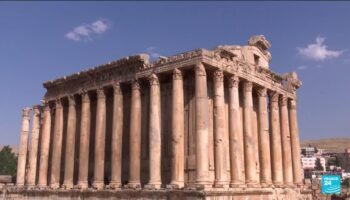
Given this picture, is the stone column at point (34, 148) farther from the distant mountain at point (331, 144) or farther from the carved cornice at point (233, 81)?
the distant mountain at point (331, 144)

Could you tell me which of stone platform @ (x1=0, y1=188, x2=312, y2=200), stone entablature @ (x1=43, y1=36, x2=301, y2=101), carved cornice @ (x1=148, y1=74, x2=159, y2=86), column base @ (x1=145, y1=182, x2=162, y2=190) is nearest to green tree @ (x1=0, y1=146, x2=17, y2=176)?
stone platform @ (x1=0, y1=188, x2=312, y2=200)

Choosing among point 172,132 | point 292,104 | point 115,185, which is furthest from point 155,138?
point 292,104

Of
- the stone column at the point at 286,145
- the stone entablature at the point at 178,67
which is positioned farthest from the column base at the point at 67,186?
the stone column at the point at 286,145

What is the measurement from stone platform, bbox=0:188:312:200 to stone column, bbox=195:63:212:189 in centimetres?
76

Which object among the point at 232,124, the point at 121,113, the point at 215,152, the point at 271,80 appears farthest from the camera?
the point at 271,80

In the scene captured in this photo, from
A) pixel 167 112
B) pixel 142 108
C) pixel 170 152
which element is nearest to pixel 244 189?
pixel 170 152

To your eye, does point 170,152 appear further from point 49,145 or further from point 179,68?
point 49,145

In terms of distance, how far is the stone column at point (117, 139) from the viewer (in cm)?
2773

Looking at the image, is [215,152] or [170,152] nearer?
[215,152]

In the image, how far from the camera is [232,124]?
2619cm

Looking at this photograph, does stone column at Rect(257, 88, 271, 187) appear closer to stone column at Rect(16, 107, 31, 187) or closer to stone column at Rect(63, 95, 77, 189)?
stone column at Rect(63, 95, 77, 189)

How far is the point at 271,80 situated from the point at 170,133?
9874mm

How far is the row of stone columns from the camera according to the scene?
2420 cm

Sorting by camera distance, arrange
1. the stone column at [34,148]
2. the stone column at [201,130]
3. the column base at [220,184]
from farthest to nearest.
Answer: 1. the stone column at [34,148]
2. the column base at [220,184]
3. the stone column at [201,130]
